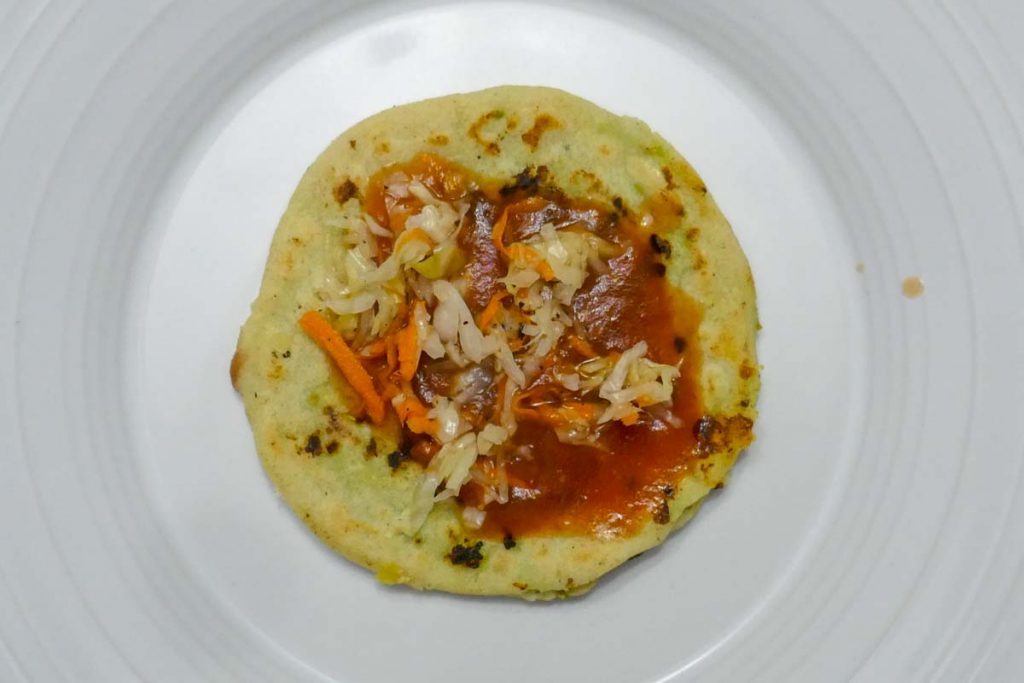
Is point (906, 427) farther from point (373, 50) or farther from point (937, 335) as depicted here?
point (373, 50)

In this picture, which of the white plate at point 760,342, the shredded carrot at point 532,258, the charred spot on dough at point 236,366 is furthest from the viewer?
the charred spot on dough at point 236,366

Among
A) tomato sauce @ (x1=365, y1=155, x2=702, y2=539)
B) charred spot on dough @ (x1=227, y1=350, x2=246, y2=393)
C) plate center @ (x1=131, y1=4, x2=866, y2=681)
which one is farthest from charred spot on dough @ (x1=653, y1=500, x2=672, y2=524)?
charred spot on dough @ (x1=227, y1=350, x2=246, y2=393)

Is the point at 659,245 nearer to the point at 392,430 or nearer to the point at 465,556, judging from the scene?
the point at 392,430

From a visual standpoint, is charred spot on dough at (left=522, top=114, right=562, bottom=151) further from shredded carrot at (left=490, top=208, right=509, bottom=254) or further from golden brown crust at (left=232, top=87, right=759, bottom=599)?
shredded carrot at (left=490, top=208, right=509, bottom=254)

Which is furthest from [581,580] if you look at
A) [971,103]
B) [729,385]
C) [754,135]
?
[971,103]

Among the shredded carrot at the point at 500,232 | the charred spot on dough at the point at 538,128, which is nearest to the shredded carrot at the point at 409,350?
the shredded carrot at the point at 500,232

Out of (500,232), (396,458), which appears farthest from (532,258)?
(396,458)

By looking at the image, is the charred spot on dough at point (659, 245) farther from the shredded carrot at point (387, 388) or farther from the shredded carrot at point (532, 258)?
the shredded carrot at point (387, 388)
